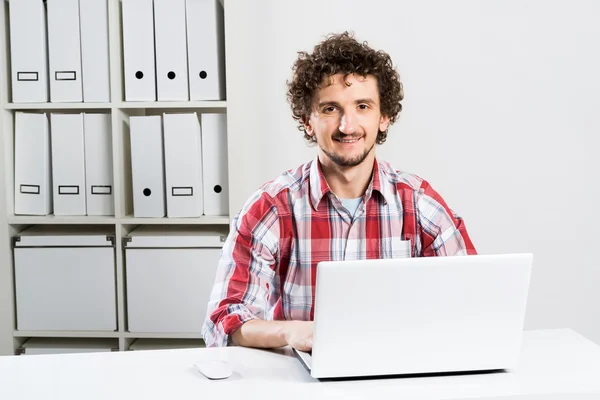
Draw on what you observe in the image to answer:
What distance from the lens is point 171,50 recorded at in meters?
2.60

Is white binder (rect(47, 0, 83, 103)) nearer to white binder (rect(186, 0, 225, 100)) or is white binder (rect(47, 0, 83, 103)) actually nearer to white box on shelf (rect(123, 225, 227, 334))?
white binder (rect(186, 0, 225, 100))

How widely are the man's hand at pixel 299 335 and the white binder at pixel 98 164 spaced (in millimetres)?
1403

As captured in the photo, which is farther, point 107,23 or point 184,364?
point 107,23

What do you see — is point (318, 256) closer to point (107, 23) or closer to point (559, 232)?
point (107, 23)

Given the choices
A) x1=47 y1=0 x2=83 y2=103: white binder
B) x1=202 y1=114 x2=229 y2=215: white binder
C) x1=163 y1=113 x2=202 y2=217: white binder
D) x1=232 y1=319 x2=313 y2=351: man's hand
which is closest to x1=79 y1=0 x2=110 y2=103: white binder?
x1=47 y1=0 x2=83 y2=103: white binder

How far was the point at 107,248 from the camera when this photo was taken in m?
2.69

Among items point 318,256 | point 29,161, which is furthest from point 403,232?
point 29,161

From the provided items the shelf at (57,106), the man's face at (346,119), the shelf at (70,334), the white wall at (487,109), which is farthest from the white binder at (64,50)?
the man's face at (346,119)

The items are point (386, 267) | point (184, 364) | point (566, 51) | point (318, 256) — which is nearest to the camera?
point (386, 267)

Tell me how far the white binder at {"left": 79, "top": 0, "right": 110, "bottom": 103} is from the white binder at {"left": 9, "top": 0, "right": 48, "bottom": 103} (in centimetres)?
15

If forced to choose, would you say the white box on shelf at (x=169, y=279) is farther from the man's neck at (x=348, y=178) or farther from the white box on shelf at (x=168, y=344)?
the man's neck at (x=348, y=178)

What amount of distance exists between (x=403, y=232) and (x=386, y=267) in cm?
75

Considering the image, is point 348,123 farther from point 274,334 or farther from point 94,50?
point 94,50

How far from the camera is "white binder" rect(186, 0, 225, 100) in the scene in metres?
2.57
